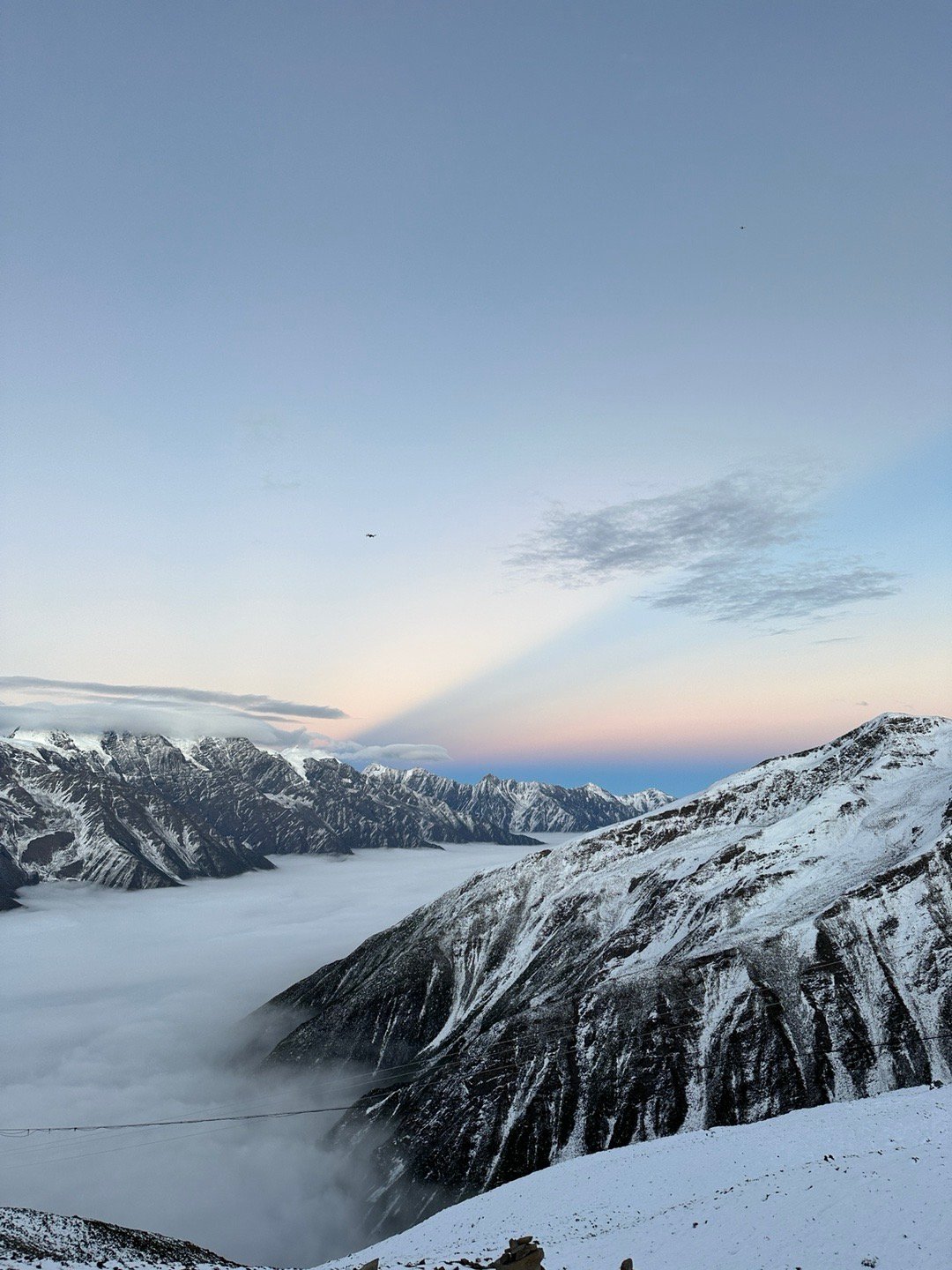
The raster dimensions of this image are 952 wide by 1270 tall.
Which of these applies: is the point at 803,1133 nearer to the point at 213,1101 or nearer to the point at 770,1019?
the point at 770,1019

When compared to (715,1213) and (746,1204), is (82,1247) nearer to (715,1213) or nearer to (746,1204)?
(715,1213)

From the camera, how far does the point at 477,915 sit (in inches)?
7643

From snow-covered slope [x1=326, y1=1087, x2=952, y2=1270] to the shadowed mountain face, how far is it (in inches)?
2184

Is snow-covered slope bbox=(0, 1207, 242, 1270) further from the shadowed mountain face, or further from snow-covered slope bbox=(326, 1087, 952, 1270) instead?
the shadowed mountain face

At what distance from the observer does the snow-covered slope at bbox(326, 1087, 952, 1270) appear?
32812mm

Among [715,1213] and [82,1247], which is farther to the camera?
[82,1247]

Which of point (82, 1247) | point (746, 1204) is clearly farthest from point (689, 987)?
point (82, 1247)

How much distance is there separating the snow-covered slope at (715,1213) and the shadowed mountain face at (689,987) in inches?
2180

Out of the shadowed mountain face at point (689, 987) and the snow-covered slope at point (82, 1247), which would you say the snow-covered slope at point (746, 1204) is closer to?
the snow-covered slope at point (82, 1247)

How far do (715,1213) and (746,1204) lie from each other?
6.46ft

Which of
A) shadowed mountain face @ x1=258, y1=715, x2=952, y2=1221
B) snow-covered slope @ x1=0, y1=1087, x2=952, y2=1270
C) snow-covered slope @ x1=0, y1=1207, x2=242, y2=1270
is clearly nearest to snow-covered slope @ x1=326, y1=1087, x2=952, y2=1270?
snow-covered slope @ x1=0, y1=1087, x2=952, y2=1270

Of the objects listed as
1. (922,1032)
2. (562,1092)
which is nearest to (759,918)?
(922,1032)

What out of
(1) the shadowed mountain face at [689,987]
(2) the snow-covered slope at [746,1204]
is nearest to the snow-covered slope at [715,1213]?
(2) the snow-covered slope at [746,1204]

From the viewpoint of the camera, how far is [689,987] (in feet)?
393
